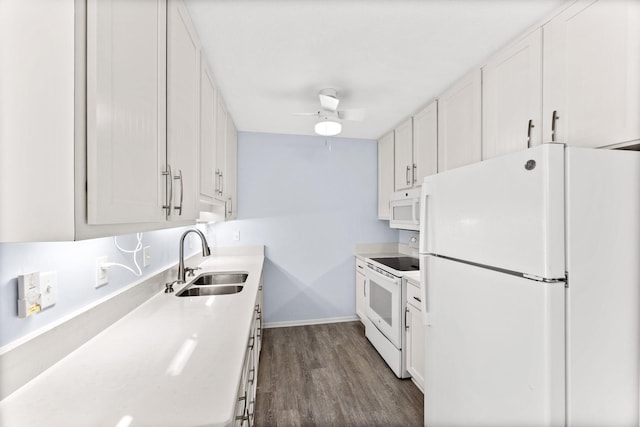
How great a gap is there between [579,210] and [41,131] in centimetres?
160

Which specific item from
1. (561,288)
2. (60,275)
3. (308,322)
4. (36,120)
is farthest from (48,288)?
(308,322)

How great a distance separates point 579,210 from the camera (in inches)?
40.3

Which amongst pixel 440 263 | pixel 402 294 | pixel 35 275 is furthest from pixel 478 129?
pixel 35 275

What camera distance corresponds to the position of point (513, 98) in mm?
1601

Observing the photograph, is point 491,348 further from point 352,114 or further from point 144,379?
point 352,114

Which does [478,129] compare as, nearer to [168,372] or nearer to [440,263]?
[440,263]

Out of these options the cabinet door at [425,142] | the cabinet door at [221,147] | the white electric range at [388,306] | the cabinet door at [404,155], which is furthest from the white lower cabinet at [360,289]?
the cabinet door at [221,147]

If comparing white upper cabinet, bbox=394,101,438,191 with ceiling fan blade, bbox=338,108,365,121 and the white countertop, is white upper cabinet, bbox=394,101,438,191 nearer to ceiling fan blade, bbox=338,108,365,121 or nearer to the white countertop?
ceiling fan blade, bbox=338,108,365,121

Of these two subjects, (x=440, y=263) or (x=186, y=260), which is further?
(x=186, y=260)

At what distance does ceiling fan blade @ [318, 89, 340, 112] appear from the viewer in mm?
2084

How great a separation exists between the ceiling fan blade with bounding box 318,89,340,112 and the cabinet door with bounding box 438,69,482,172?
862 mm

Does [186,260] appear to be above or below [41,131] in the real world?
below

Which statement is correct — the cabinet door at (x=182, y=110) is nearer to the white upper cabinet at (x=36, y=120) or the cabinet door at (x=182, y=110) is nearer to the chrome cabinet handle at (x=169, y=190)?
the chrome cabinet handle at (x=169, y=190)

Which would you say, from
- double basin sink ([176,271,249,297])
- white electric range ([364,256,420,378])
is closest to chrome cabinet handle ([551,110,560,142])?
white electric range ([364,256,420,378])
